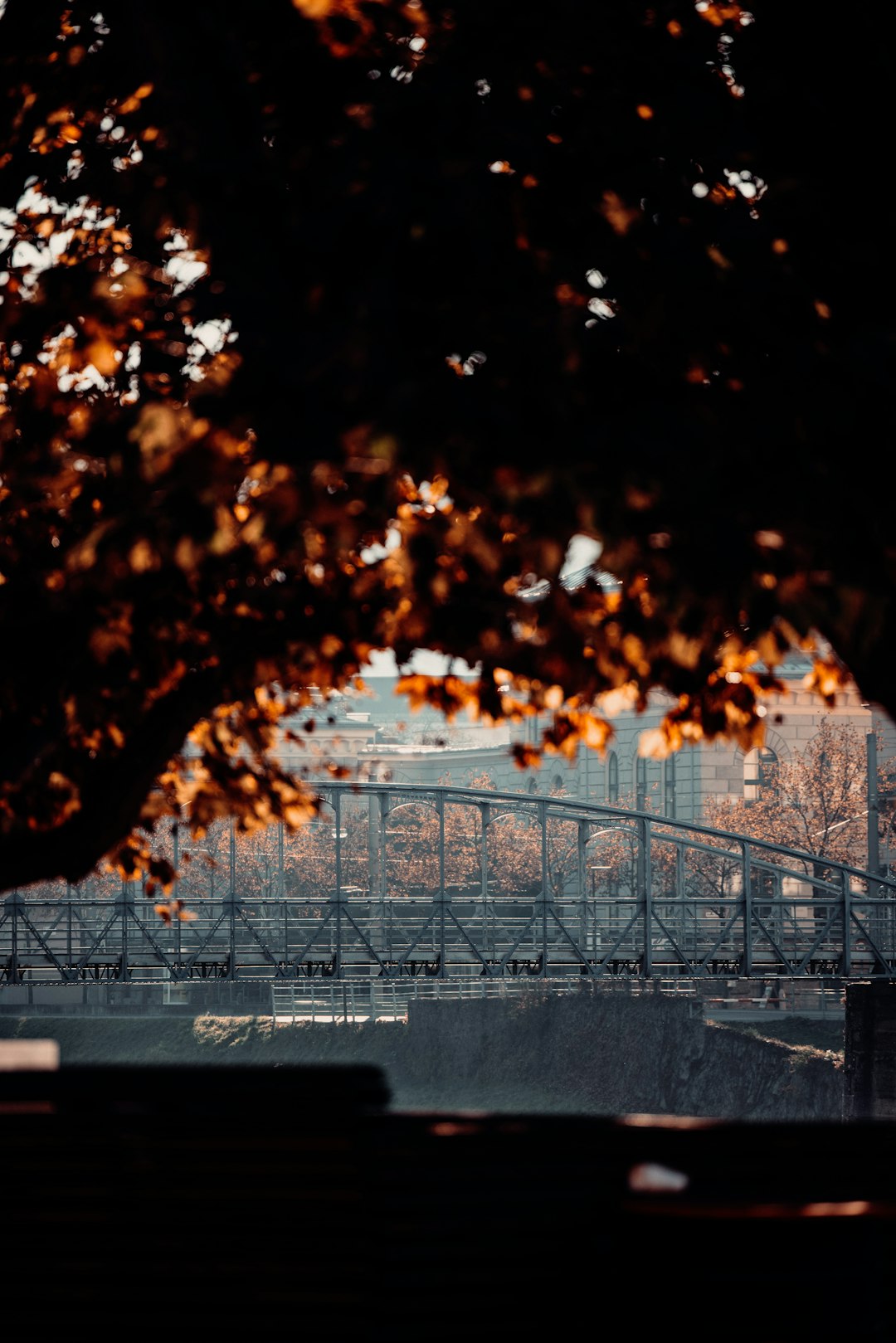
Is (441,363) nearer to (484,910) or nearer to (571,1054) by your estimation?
(484,910)

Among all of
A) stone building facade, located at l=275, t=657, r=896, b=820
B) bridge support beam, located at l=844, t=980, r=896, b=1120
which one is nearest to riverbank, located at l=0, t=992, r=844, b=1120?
bridge support beam, located at l=844, t=980, r=896, b=1120

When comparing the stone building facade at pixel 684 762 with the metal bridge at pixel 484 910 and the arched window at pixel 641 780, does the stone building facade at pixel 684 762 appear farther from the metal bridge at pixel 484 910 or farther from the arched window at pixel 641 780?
the metal bridge at pixel 484 910

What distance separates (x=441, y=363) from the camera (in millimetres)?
4516

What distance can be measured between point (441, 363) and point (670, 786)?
47218mm

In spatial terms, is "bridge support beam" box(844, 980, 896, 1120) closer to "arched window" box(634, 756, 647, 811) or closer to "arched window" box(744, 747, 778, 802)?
"arched window" box(744, 747, 778, 802)

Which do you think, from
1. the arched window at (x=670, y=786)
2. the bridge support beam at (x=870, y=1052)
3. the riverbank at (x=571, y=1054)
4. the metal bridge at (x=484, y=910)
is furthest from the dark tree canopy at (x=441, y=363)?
the arched window at (x=670, y=786)

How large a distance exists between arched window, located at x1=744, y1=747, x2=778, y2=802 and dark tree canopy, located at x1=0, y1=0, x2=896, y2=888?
139ft

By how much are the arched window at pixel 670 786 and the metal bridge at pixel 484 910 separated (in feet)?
3.95

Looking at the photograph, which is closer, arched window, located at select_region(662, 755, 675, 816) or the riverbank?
the riverbank

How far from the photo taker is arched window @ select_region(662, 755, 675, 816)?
50.9 m

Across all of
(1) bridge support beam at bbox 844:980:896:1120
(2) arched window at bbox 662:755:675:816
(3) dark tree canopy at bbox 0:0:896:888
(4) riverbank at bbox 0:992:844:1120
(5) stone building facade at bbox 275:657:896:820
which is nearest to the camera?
(3) dark tree canopy at bbox 0:0:896:888

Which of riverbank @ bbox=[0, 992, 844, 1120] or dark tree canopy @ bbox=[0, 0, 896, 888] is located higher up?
dark tree canopy @ bbox=[0, 0, 896, 888]

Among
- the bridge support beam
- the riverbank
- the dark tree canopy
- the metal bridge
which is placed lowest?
the riverbank

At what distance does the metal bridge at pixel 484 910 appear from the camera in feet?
100
